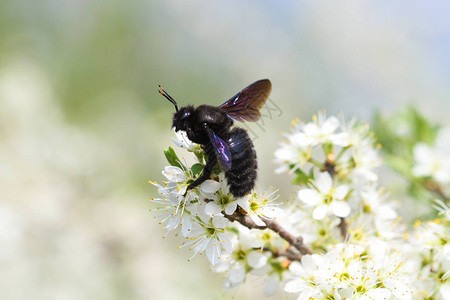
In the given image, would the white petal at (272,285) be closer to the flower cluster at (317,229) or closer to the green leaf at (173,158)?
the flower cluster at (317,229)

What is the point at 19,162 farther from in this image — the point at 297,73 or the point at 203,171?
the point at 297,73

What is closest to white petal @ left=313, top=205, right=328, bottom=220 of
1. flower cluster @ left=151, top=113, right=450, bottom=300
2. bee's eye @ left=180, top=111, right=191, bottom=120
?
flower cluster @ left=151, top=113, right=450, bottom=300

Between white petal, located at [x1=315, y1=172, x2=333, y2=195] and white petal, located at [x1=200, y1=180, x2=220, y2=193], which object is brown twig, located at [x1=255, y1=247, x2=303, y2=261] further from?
white petal, located at [x1=200, y1=180, x2=220, y2=193]

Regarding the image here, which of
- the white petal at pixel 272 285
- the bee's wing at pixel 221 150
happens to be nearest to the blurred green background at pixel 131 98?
the white petal at pixel 272 285

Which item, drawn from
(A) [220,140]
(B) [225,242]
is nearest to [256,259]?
(B) [225,242]

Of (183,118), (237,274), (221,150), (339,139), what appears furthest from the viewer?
(339,139)

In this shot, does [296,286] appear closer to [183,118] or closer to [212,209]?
[212,209]

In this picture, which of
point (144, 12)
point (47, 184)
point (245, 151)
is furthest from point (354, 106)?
point (245, 151)
